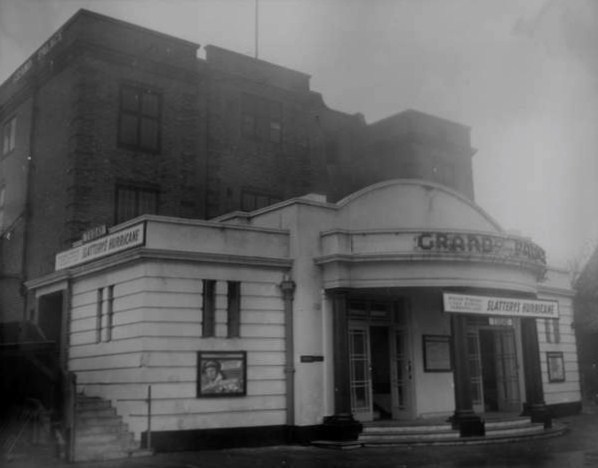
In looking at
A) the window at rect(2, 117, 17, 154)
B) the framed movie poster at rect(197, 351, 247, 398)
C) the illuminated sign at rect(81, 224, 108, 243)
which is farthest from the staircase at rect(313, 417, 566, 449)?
the window at rect(2, 117, 17, 154)

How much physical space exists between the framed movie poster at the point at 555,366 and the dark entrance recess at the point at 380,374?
286 inches

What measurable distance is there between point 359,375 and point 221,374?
4.46 metres

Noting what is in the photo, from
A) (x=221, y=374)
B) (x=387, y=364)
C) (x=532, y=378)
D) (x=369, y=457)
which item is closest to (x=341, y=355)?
(x=221, y=374)

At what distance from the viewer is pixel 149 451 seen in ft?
52.2

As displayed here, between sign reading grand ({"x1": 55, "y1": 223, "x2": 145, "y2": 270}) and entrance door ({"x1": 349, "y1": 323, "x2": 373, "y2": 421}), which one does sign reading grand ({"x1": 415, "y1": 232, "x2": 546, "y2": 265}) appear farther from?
sign reading grand ({"x1": 55, "y1": 223, "x2": 145, "y2": 270})

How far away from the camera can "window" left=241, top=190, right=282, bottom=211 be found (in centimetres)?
2592

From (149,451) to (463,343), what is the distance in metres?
8.46

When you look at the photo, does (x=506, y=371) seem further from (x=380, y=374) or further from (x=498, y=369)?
(x=380, y=374)

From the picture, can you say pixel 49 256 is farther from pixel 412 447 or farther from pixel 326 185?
pixel 412 447

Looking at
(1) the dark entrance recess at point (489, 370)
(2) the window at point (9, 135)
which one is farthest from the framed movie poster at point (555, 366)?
(2) the window at point (9, 135)

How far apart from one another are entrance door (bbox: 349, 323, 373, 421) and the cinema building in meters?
0.04

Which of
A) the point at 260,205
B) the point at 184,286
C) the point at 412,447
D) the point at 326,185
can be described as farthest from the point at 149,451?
the point at 326,185

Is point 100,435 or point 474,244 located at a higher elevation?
point 474,244

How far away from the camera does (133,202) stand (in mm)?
23297
